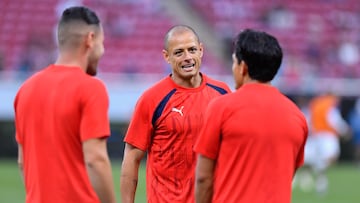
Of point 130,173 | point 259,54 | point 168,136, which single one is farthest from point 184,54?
point 259,54

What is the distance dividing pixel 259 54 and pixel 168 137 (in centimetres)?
161

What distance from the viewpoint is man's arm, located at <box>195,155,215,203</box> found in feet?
19.9

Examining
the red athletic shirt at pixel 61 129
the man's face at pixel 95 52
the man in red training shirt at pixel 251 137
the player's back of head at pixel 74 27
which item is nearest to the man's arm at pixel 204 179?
the man in red training shirt at pixel 251 137

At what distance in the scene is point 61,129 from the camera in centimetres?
598

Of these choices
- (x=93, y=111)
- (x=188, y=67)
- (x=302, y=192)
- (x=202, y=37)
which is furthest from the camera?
(x=202, y=37)

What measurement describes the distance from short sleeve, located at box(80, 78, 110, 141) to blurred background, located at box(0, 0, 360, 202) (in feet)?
60.9

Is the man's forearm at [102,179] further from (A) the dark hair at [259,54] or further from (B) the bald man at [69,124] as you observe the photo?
(A) the dark hair at [259,54]

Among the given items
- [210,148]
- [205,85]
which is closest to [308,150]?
[205,85]

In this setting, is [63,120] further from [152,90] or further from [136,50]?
[136,50]

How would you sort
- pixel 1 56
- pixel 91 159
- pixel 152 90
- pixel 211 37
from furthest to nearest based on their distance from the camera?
pixel 211 37 → pixel 1 56 → pixel 152 90 → pixel 91 159

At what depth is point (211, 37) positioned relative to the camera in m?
29.5

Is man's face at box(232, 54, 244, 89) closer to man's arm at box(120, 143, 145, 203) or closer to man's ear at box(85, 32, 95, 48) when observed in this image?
man's ear at box(85, 32, 95, 48)

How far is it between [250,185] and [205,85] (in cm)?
177

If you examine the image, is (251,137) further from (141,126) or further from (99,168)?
(141,126)
